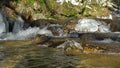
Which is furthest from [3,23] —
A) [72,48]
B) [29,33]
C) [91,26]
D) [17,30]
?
[72,48]

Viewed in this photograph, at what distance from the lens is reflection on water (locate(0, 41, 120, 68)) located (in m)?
12.8

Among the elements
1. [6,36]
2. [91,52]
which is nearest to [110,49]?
[91,52]

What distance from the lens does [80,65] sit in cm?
1277

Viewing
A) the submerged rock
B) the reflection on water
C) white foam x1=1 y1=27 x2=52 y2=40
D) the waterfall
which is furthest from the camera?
the waterfall

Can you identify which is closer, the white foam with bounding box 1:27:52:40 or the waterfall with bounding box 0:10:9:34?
the white foam with bounding box 1:27:52:40

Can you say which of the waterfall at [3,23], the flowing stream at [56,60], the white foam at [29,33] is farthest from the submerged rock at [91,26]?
the flowing stream at [56,60]

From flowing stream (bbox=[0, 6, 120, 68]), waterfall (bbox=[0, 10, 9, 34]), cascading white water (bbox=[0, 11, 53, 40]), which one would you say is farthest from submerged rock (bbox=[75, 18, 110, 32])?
flowing stream (bbox=[0, 6, 120, 68])

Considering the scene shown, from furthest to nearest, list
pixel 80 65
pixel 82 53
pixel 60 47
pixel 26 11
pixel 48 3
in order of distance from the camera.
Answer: pixel 48 3 < pixel 26 11 < pixel 60 47 < pixel 82 53 < pixel 80 65

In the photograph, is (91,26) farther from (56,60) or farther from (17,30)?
(56,60)

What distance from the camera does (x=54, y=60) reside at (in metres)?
14.1

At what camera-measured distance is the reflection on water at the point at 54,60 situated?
1276 centimetres

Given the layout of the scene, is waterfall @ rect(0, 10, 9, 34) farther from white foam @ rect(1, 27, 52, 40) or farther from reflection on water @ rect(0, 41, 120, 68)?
reflection on water @ rect(0, 41, 120, 68)

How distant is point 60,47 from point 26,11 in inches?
682

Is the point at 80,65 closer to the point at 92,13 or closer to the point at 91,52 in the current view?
the point at 91,52
